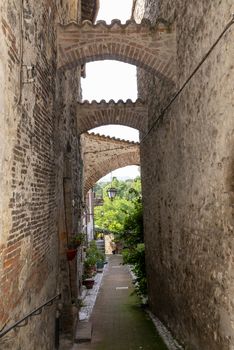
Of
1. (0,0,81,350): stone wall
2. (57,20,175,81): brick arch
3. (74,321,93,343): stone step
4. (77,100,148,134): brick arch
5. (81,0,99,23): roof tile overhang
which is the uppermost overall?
(81,0,99,23): roof tile overhang

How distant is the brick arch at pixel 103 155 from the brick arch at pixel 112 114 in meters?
5.42

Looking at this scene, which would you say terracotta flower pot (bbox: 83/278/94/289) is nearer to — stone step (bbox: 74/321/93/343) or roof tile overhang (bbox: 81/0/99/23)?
stone step (bbox: 74/321/93/343)

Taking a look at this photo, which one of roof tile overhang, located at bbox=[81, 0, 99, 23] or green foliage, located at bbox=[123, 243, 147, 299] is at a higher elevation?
roof tile overhang, located at bbox=[81, 0, 99, 23]

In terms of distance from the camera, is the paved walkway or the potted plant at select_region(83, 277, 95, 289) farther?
the potted plant at select_region(83, 277, 95, 289)

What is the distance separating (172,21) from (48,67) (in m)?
2.76

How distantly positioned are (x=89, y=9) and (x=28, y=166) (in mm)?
9641

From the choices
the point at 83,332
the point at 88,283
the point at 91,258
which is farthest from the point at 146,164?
the point at 91,258

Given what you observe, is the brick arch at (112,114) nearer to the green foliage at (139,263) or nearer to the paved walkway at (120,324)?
the green foliage at (139,263)

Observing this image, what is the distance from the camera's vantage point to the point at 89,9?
12789 mm

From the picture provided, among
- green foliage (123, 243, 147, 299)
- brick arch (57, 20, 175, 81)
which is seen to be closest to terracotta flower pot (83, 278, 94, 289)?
green foliage (123, 243, 147, 299)

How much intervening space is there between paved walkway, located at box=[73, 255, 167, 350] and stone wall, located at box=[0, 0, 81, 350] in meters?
1.99

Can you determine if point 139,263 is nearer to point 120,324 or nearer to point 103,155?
point 120,324

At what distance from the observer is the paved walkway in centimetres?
809

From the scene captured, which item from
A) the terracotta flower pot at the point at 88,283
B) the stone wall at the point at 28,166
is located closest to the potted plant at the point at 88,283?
the terracotta flower pot at the point at 88,283
